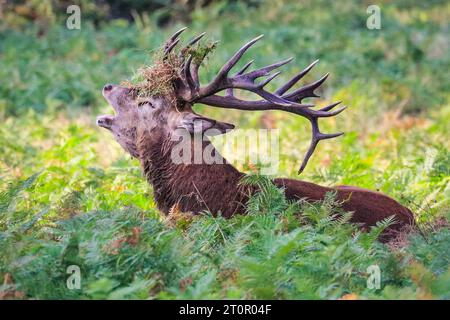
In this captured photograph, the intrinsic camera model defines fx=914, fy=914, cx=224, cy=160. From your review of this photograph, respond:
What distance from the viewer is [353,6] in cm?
2219

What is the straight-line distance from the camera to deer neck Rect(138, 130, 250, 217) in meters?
7.82

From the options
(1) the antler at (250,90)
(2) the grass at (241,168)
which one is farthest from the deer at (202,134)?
(2) the grass at (241,168)

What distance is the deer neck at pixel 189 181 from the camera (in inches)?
308

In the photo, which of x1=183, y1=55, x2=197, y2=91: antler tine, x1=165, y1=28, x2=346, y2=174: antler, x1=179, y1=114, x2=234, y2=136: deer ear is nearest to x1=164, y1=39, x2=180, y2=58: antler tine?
x1=165, y1=28, x2=346, y2=174: antler

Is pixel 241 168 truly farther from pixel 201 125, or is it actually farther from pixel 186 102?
pixel 201 125

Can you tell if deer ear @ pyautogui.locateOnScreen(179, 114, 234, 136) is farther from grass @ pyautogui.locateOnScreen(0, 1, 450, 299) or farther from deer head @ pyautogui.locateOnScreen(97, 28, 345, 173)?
grass @ pyautogui.locateOnScreen(0, 1, 450, 299)

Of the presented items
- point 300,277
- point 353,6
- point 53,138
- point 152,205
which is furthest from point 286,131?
point 353,6

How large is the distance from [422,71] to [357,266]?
12042mm

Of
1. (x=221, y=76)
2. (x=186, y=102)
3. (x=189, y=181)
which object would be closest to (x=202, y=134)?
(x=186, y=102)

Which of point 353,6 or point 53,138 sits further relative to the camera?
point 353,6

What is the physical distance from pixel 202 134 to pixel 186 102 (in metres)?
0.33

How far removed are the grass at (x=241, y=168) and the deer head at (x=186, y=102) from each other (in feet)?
1.66
